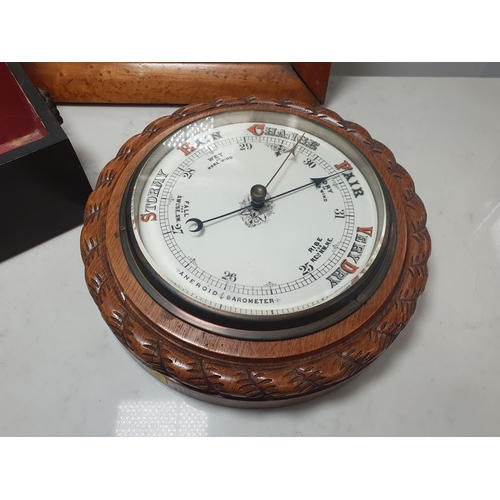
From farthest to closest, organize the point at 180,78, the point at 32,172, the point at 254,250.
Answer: the point at 180,78
the point at 32,172
the point at 254,250

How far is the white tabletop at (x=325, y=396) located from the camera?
1.18m

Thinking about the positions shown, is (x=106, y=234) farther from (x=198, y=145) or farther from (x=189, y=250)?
(x=198, y=145)

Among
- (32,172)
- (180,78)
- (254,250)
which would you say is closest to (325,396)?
(254,250)

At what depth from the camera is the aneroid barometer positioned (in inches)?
38.0

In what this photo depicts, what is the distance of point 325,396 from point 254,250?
1.34ft

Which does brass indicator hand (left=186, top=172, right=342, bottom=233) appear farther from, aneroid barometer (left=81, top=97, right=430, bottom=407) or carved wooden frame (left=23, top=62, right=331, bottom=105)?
carved wooden frame (left=23, top=62, right=331, bottom=105)

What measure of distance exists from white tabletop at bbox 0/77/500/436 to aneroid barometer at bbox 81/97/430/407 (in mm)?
112

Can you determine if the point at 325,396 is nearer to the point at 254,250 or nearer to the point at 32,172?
the point at 254,250

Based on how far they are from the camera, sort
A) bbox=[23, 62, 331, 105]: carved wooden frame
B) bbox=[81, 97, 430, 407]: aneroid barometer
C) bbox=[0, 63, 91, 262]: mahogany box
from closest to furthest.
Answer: bbox=[81, 97, 430, 407]: aneroid barometer, bbox=[0, 63, 91, 262]: mahogany box, bbox=[23, 62, 331, 105]: carved wooden frame

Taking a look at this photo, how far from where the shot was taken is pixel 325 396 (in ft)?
3.96

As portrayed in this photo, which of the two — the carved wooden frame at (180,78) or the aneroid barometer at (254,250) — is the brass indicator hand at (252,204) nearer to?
the aneroid barometer at (254,250)

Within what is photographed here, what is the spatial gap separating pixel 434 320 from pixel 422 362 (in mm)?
121

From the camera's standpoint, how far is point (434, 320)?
1322mm

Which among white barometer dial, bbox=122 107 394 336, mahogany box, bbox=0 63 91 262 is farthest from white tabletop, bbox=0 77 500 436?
white barometer dial, bbox=122 107 394 336
